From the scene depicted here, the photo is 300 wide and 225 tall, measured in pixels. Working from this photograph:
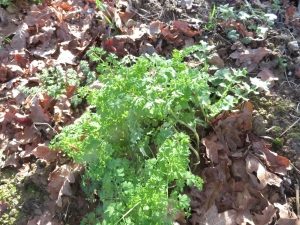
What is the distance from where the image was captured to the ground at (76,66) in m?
2.77

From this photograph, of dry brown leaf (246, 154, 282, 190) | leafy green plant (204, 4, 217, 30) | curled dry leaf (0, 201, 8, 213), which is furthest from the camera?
leafy green plant (204, 4, 217, 30)

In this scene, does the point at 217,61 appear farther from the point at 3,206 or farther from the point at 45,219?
the point at 3,206

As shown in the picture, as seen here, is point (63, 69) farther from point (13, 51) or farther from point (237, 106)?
point (237, 106)

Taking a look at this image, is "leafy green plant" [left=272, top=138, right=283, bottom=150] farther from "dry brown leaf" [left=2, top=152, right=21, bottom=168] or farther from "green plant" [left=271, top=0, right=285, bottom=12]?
"dry brown leaf" [left=2, top=152, right=21, bottom=168]

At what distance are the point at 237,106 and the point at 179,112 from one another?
2.04ft

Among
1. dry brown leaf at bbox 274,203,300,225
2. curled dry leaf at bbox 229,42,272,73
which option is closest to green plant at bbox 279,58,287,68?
curled dry leaf at bbox 229,42,272,73

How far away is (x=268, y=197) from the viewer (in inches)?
102

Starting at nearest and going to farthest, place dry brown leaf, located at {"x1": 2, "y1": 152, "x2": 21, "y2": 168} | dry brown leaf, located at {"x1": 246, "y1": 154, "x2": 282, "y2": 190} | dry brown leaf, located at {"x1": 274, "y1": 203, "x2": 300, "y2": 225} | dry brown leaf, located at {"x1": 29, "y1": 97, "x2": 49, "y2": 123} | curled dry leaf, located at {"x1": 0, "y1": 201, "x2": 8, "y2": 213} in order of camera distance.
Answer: dry brown leaf, located at {"x1": 274, "y1": 203, "x2": 300, "y2": 225}, dry brown leaf, located at {"x1": 246, "y1": 154, "x2": 282, "y2": 190}, curled dry leaf, located at {"x1": 0, "y1": 201, "x2": 8, "y2": 213}, dry brown leaf, located at {"x1": 2, "y1": 152, "x2": 21, "y2": 168}, dry brown leaf, located at {"x1": 29, "y1": 97, "x2": 49, "y2": 123}

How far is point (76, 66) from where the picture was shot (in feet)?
11.5

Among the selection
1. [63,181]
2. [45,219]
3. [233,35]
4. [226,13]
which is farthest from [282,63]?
[45,219]

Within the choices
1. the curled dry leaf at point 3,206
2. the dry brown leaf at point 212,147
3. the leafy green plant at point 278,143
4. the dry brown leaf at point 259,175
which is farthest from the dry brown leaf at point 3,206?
the leafy green plant at point 278,143

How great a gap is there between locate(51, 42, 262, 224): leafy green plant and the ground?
0.45m

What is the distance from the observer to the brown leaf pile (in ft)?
8.12

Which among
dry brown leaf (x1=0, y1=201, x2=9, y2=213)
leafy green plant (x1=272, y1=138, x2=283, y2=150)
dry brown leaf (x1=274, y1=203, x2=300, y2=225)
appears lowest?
dry brown leaf (x1=0, y1=201, x2=9, y2=213)
